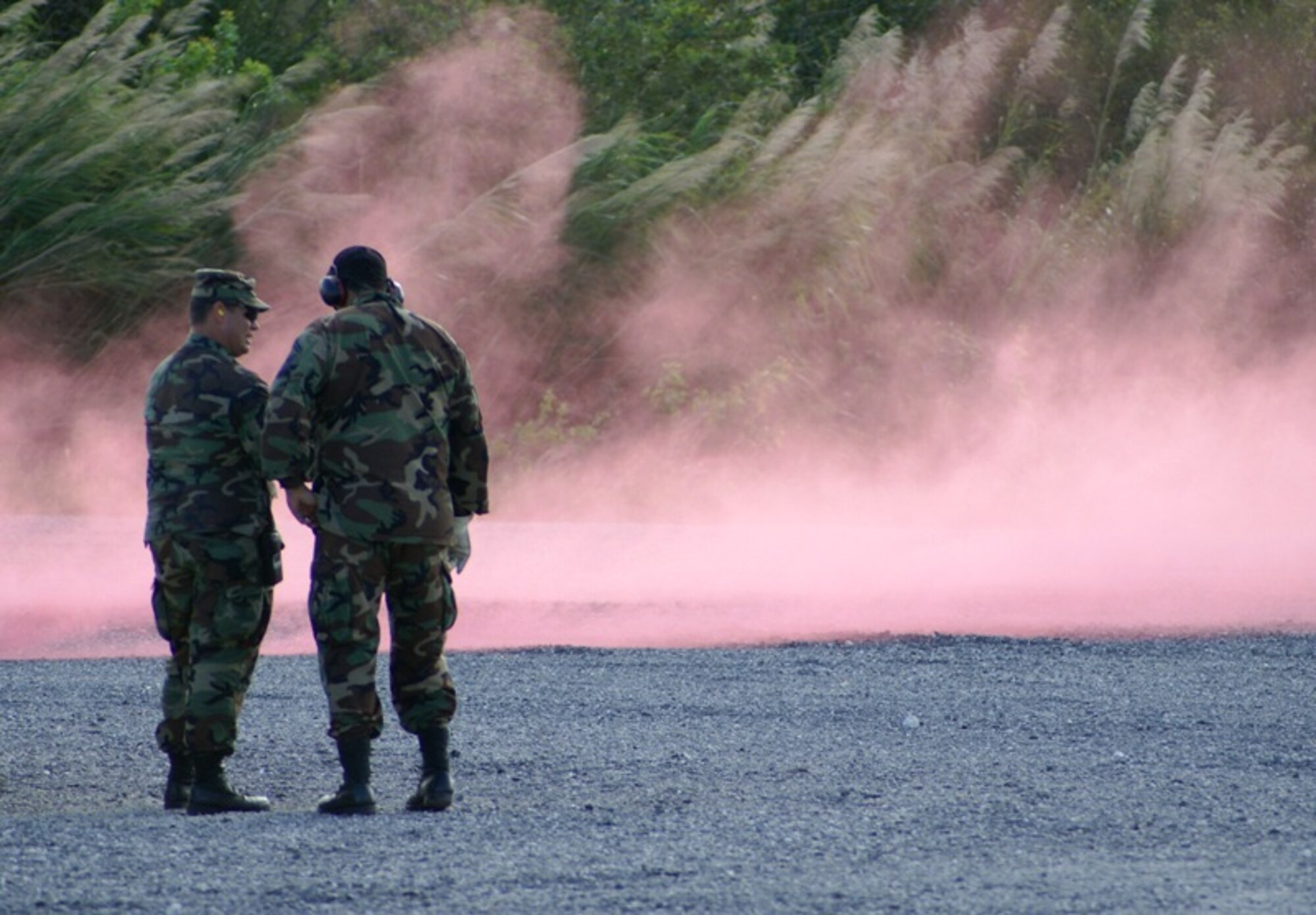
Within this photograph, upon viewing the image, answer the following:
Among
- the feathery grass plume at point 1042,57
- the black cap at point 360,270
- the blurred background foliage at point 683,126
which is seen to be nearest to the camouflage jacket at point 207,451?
the black cap at point 360,270

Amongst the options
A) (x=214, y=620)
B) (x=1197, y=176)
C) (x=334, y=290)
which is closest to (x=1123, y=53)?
(x=1197, y=176)

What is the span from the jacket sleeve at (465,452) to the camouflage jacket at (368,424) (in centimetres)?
6

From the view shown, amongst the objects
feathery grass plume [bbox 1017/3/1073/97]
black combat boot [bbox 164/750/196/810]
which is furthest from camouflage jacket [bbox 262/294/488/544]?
feathery grass plume [bbox 1017/3/1073/97]

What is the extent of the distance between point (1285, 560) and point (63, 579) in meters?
7.97

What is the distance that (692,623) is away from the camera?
10539 millimetres

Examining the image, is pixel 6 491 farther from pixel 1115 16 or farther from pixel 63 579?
pixel 1115 16

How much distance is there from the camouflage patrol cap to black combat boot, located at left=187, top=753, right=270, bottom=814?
140 cm

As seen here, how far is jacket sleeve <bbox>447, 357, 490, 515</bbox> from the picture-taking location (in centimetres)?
578

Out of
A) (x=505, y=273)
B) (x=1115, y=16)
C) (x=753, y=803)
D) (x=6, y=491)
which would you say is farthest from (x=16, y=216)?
(x=1115, y=16)

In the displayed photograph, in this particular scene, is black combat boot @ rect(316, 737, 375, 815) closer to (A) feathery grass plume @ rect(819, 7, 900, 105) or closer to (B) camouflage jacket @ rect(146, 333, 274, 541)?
(B) camouflage jacket @ rect(146, 333, 274, 541)

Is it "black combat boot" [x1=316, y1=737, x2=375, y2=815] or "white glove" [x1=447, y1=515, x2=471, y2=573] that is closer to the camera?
"black combat boot" [x1=316, y1=737, x2=375, y2=815]

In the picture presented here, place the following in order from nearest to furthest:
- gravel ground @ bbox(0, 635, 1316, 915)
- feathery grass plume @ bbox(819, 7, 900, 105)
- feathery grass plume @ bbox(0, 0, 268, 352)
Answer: gravel ground @ bbox(0, 635, 1316, 915) < feathery grass plume @ bbox(0, 0, 268, 352) < feathery grass plume @ bbox(819, 7, 900, 105)

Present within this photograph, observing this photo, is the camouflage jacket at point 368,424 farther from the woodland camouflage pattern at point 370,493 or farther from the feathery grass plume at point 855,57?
the feathery grass plume at point 855,57

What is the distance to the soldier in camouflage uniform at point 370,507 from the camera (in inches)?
215
